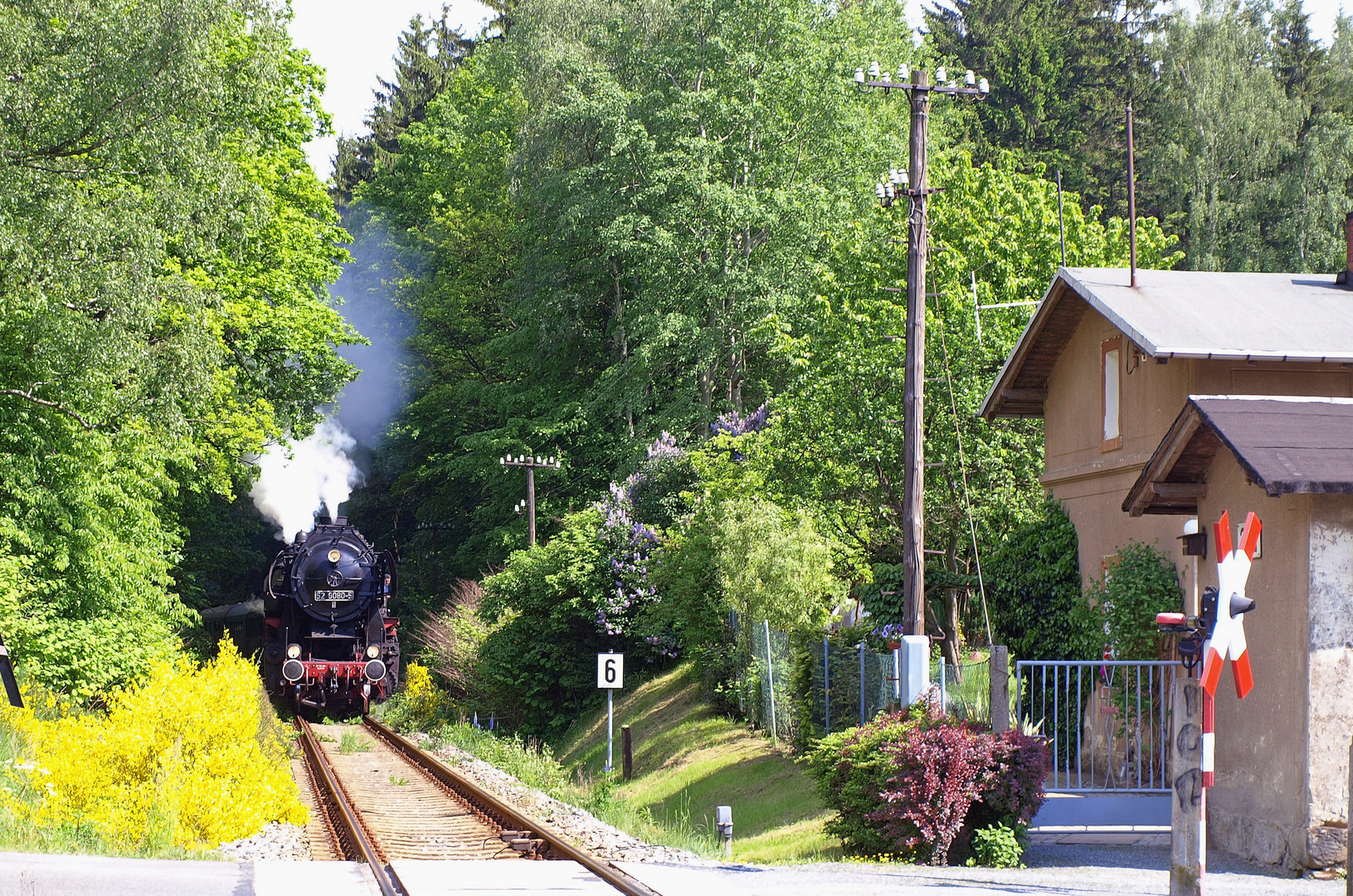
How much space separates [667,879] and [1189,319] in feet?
32.2

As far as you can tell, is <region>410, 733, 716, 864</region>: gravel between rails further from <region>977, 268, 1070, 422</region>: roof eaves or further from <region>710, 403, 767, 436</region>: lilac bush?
<region>710, 403, 767, 436</region>: lilac bush

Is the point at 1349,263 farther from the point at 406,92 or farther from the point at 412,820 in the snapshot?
the point at 406,92

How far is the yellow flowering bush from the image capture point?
12055 millimetres

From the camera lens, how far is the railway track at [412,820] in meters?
12.2

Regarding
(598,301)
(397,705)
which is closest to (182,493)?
(397,705)

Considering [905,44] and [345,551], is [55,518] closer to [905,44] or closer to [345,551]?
[345,551]

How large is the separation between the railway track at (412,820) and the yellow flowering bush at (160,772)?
3.59ft

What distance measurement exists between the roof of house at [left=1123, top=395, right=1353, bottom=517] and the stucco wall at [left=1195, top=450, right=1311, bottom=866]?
0.34 metres

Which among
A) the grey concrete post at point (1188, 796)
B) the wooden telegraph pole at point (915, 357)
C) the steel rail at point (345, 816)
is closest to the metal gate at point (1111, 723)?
the wooden telegraph pole at point (915, 357)

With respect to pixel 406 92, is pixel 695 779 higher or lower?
lower

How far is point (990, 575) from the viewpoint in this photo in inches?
786

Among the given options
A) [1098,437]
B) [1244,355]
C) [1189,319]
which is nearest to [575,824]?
[1098,437]

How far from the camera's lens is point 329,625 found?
27.3 metres

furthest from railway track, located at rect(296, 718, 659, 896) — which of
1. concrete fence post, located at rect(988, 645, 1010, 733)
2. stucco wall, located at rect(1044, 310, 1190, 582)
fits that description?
stucco wall, located at rect(1044, 310, 1190, 582)
